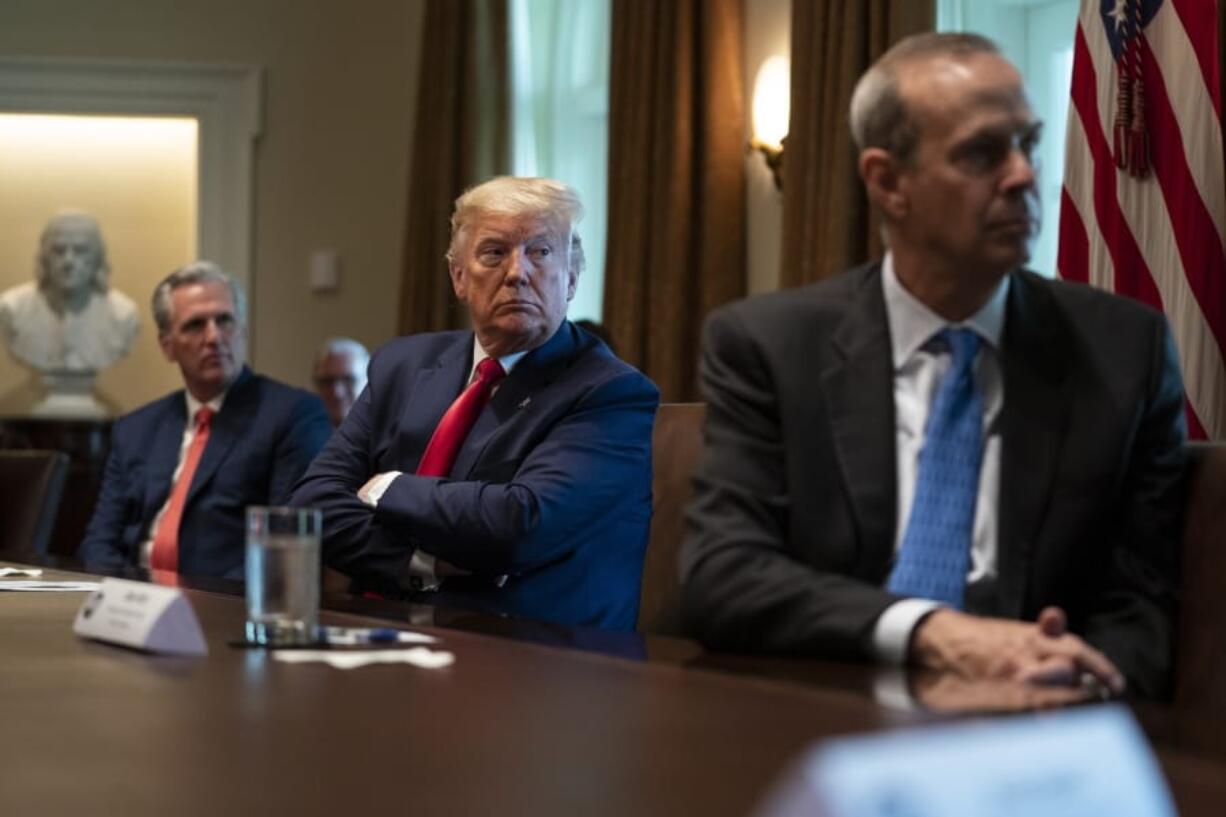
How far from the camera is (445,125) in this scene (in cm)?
672

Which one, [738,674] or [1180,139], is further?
[1180,139]

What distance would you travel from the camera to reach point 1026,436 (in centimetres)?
187

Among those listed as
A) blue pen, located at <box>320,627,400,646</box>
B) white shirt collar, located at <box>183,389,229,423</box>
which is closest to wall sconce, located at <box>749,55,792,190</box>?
white shirt collar, located at <box>183,389,229,423</box>

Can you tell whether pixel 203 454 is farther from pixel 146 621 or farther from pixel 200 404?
pixel 146 621

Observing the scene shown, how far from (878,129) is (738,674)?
0.76 m

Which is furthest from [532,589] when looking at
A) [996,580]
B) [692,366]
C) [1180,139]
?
[692,366]

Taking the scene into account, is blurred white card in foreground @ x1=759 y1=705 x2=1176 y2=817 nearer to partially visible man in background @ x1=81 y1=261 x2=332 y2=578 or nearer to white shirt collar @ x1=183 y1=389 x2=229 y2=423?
partially visible man in background @ x1=81 y1=261 x2=332 y2=578

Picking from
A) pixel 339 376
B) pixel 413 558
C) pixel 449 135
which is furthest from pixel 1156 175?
pixel 449 135

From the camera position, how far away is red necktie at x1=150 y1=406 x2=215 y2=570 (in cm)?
395

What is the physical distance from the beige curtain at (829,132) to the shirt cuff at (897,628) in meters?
3.08

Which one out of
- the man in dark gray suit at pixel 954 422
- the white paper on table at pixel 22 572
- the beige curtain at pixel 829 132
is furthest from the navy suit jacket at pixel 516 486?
the beige curtain at pixel 829 132

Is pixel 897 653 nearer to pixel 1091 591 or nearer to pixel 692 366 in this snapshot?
pixel 1091 591

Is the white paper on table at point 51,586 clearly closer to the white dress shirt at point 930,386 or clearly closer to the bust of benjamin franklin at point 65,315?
the white dress shirt at point 930,386

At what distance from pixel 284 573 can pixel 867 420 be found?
636 mm
